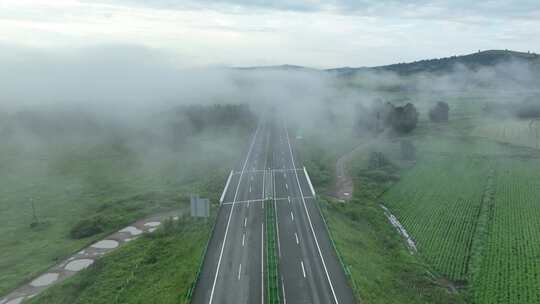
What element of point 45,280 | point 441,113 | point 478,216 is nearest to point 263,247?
point 45,280

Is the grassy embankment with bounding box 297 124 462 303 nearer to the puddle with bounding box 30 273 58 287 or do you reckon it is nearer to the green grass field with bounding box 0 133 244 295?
the green grass field with bounding box 0 133 244 295

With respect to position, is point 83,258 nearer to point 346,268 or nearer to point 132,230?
point 132,230

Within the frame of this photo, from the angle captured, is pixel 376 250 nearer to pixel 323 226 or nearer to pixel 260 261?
pixel 323 226

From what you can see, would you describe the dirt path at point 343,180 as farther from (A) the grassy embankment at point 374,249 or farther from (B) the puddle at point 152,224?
(B) the puddle at point 152,224

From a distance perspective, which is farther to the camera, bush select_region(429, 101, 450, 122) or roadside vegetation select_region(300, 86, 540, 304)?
bush select_region(429, 101, 450, 122)

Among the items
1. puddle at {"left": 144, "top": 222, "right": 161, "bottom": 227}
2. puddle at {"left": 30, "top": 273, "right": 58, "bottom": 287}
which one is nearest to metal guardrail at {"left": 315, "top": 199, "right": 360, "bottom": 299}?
puddle at {"left": 144, "top": 222, "right": 161, "bottom": 227}
